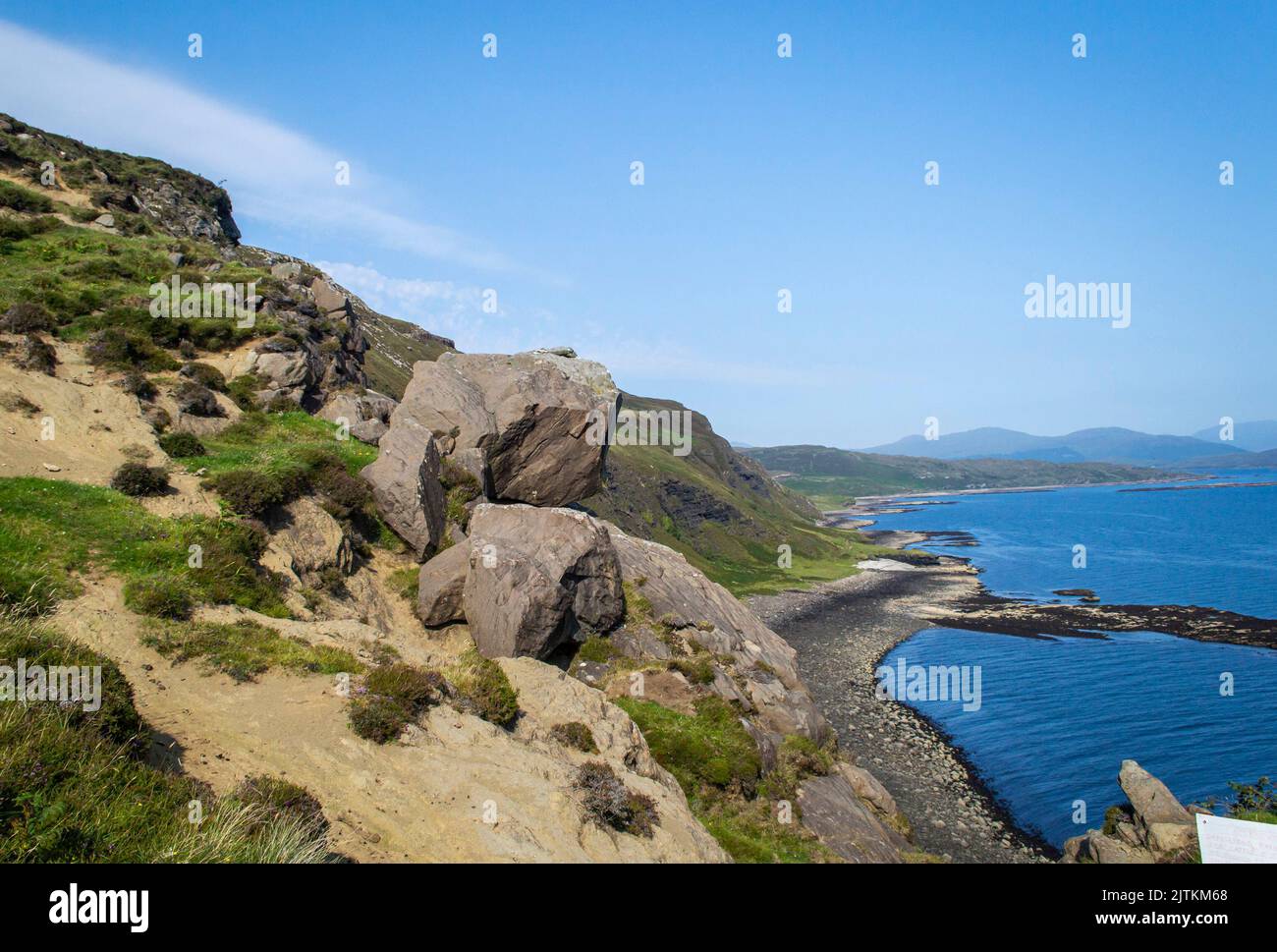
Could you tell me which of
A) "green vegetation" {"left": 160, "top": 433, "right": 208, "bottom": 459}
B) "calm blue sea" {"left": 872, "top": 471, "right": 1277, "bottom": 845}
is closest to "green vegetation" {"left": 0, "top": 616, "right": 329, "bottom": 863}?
"green vegetation" {"left": 160, "top": 433, "right": 208, "bottom": 459}

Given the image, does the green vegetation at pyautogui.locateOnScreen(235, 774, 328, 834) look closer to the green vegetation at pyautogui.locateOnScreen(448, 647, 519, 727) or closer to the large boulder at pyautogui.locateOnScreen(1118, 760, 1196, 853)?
the green vegetation at pyautogui.locateOnScreen(448, 647, 519, 727)

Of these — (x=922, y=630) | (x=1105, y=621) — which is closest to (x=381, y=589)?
(x=922, y=630)

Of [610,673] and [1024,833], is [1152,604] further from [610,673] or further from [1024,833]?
[610,673]

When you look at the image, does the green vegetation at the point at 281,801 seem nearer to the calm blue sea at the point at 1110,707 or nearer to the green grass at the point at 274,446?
the green grass at the point at 274,446

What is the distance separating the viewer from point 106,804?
8.73 m

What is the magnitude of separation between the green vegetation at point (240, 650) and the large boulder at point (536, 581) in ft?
22.5

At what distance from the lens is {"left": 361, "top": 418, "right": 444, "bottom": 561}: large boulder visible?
27.1 metres

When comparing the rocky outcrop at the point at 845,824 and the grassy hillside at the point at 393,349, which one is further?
the grassy hillside at the point at 393,349

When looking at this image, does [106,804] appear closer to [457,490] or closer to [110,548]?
[110,548]

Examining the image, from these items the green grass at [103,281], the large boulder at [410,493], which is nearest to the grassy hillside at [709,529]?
the green grass at [103,281]

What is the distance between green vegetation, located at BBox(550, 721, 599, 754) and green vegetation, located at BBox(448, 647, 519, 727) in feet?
4.03

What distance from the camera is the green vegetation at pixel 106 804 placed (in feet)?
25.3

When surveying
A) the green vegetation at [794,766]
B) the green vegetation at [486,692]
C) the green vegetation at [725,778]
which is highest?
the green vegetation at [486,692]
